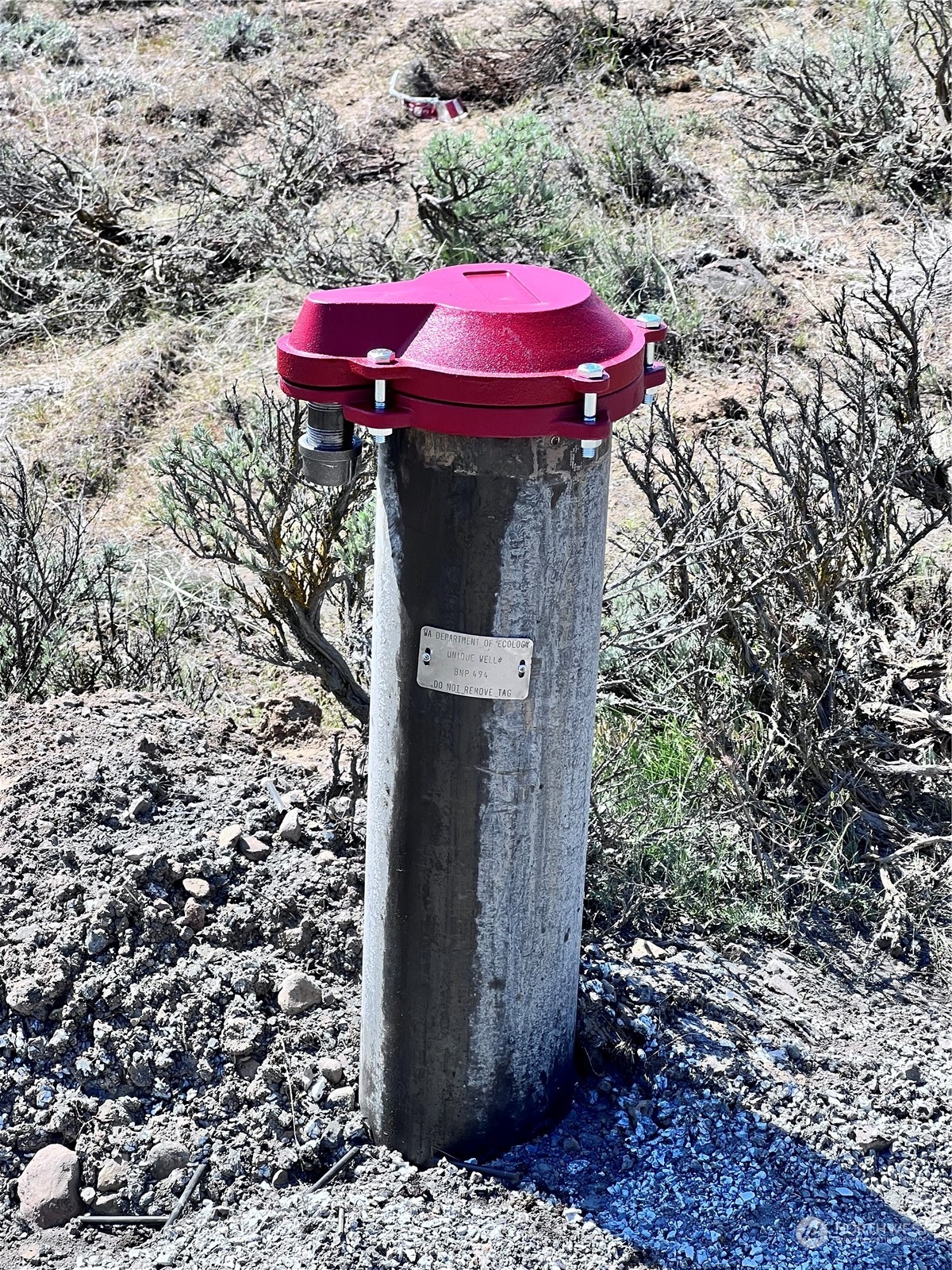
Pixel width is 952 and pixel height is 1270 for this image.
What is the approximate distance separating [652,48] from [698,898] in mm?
7982

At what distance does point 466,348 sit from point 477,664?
1.66 ft

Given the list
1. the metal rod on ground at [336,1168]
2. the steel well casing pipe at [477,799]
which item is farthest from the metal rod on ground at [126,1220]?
the steel well casing pipe at [477,799]

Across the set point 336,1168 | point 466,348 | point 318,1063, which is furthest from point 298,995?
point 466,348

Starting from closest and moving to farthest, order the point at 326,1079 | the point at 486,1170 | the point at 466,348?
the point at 466,348, the point at 486,1170, the point at 326,1079

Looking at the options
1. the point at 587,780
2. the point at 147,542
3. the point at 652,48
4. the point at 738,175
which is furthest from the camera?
the point at 652,48

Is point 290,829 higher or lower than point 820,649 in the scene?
lower

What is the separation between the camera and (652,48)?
9805 mm

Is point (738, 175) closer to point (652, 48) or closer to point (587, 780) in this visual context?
point (652, 48)

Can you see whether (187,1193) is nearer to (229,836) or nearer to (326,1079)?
(326,1079)

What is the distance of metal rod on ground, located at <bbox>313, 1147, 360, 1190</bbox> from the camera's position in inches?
104

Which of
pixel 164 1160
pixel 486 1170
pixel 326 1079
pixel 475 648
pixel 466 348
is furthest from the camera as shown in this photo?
pixel 326 1079

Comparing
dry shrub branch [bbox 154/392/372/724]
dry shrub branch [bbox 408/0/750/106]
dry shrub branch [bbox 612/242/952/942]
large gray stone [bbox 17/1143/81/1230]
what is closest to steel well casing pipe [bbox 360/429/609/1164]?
large gray stone [bbox 17/1143/81/1230]

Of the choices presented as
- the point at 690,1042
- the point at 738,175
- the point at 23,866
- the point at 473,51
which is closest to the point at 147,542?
the point at 23,866

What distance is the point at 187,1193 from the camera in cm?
→ 265
